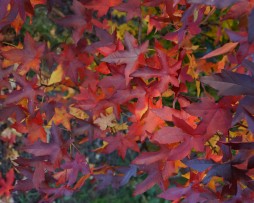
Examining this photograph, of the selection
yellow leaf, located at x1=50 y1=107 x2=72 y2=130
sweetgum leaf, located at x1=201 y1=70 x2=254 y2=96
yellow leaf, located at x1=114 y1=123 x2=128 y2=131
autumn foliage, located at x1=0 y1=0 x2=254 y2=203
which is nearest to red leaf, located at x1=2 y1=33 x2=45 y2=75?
autumn foliage, located at x1=0 y1=0 x2=254 y2=203

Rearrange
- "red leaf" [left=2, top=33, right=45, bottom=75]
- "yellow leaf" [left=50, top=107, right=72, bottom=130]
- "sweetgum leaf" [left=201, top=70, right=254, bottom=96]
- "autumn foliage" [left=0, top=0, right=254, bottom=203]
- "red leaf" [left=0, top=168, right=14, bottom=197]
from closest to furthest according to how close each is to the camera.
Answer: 1. "sweetgum leaf" [left=201, top=70, right=254, bottom=96]
2. "autumn foliage" [left=0, top=0, right=254, bottom=203]
3. "red leaf" [left=2, top=33, right=45, bottom=75]
4. "yellow leaf" [left=50, top=107, right=72, bottom=130]
5. "red leaf" [left=0, top=168, right=14, bottom=197]

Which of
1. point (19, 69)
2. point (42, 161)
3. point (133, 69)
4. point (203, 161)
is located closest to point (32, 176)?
point (42, 161)

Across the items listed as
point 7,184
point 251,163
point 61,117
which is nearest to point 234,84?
point 251,163

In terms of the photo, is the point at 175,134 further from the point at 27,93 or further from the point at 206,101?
the point at 27,93

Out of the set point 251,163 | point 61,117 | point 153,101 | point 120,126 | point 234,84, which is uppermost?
point 234,84

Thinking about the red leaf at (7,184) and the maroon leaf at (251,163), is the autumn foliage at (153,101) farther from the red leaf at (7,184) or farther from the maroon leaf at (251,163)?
the red leaf at (7,184)

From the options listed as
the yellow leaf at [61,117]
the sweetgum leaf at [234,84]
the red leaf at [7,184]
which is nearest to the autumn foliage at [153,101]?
the sweetgum leaf at [234,84]

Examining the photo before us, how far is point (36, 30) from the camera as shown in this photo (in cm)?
331

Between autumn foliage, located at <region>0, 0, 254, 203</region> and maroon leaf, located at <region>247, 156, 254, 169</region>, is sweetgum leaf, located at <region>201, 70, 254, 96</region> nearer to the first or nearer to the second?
autumn foliage, located at <region>0, 0, 254, 203</region>

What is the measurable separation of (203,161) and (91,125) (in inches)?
24.3

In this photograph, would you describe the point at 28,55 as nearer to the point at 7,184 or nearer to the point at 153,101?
the point at 153,101

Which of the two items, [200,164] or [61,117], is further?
[61,117]

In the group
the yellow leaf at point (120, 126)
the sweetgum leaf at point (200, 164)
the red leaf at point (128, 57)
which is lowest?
the yellow leaf at point (120, 126)

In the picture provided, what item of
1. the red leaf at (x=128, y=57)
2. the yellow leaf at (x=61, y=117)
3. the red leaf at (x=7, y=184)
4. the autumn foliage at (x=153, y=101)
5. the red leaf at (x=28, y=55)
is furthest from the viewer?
the red leaf at (x=7, y=184)
